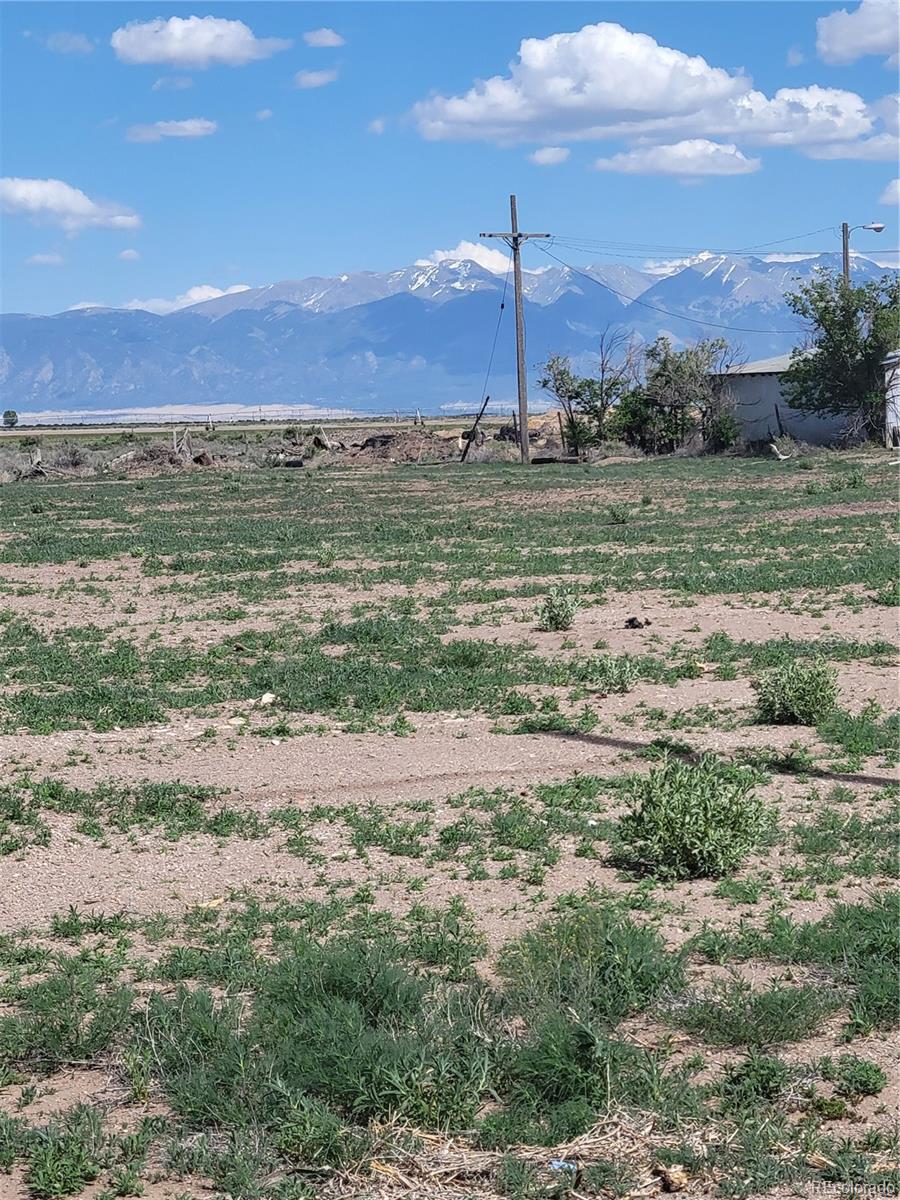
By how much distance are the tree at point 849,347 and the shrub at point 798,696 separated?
3460 cm

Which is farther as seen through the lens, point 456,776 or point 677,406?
point 677,406

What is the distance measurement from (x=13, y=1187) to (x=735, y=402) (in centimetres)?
4672

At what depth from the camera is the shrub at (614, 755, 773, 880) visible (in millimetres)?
7078

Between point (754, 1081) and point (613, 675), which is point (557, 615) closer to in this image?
point (613, 675)

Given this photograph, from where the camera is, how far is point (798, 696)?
9.84 m

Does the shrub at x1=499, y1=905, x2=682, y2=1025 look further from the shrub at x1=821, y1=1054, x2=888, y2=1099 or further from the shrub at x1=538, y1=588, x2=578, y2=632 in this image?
the shrub at x1=538, y1=588, x2=578, y2=632

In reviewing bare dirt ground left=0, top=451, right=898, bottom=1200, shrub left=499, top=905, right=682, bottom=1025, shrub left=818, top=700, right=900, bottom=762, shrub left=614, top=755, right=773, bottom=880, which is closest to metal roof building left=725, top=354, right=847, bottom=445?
bare dirt ground left=0, top=451, right=898, bottom=1200

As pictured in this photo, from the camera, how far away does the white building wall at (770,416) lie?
46.5 m

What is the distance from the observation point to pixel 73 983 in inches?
233

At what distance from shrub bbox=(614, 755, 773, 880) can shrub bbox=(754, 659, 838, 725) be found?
2.41 meters

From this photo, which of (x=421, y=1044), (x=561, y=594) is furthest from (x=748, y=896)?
(x=561, y=594)

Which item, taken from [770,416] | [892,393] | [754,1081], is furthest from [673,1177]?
[770,416]

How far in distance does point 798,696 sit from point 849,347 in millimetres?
35940

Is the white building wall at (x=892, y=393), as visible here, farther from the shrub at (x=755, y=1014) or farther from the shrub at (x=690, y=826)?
the shrub at (x=755, y=1014)
